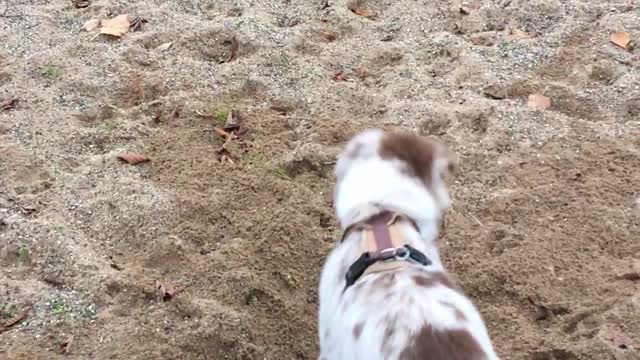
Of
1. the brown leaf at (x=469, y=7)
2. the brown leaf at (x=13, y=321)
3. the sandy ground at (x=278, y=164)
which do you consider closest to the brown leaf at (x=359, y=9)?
the sandy ground at (x=278, y=164)

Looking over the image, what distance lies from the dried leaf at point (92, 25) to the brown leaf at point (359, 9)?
1.71m

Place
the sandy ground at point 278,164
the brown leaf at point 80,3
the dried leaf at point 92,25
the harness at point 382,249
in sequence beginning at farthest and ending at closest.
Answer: the brown leaf at point 80,3, the dried leaf at point 92,25, the sandy ground at point 278,164, the harness at point 382,249

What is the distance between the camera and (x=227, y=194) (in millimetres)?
4660

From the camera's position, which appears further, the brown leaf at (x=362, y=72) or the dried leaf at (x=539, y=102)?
the brown leaf at (x=362, y=72)

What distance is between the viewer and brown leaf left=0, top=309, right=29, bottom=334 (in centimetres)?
401

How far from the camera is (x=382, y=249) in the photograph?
3150 mm

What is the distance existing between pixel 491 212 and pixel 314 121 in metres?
1.22

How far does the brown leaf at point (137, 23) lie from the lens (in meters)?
5.86

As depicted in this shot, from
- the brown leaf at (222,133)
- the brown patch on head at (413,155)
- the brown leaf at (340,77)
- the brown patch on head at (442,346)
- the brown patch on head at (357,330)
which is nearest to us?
the brown patch on head at (442,346)

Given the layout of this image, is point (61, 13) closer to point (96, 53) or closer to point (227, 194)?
point (96, 53)

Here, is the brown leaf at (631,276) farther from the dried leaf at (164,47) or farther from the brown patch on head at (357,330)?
the dried leaf at (164,47)

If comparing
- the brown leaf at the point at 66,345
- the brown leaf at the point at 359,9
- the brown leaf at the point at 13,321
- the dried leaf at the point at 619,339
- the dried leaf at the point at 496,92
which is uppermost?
the dried leaf at the point at 619,339

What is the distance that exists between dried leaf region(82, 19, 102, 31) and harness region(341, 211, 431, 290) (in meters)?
3.24

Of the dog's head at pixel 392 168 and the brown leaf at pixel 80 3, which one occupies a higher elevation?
the dog's head at pixel 392 168
